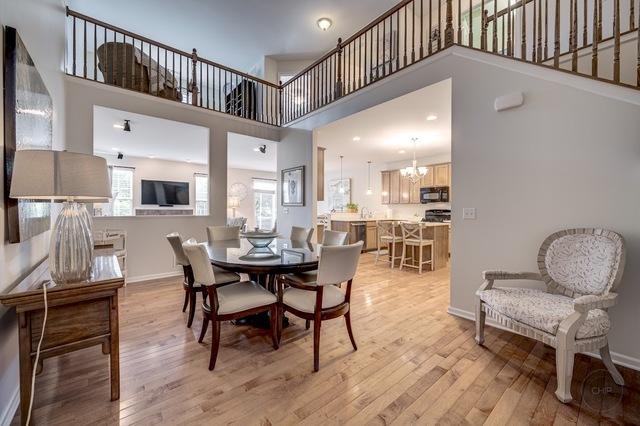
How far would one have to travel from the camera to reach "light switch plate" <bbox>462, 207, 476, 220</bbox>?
2.76 metres

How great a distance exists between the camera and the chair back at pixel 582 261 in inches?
72.5

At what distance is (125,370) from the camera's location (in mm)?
1881

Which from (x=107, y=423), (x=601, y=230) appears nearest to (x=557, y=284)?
(x=601, y=230)

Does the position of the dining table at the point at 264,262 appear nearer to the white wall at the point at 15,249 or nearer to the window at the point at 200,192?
the white wall at the point at 15,249

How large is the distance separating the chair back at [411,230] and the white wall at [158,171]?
20.4 ft

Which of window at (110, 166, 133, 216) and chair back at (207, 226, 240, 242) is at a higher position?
window at (110, 166, 133, 216)

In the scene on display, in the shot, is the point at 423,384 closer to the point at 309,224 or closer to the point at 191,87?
the point at 309,224

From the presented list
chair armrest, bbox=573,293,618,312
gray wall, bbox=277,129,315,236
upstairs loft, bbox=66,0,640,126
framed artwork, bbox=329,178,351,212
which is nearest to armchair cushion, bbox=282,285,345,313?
chair armrest, bbox=573,293,618,312

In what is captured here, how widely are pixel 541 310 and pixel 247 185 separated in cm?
848

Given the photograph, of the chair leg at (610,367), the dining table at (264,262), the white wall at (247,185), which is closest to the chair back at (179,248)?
the dining table at (264,262)

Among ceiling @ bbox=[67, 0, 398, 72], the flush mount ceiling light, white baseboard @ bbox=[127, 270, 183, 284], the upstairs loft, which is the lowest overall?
white baseboard @ bbox=[127, 270, 183, 284]

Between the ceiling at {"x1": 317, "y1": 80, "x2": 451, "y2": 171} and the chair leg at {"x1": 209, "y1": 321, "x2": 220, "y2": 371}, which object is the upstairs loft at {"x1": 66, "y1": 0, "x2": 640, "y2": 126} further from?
the chair leg at {"x1": 209, "y1": 321, "x2": 220, "y2": 371}

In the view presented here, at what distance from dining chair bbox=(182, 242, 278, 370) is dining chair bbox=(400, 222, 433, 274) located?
326 cm

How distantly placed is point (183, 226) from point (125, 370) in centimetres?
283
